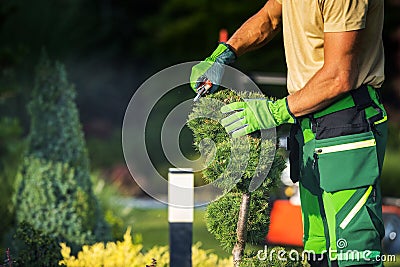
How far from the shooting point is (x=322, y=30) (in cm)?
352

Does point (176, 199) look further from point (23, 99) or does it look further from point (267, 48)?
point (267, 48)

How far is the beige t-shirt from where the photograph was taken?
3350mm

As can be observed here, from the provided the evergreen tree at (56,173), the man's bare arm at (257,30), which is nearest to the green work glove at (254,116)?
the man's bare arm at (257,30)

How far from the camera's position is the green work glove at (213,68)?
3705mm

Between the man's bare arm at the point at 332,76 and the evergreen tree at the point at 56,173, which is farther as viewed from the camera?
the evergreen tree at the point at 56,173

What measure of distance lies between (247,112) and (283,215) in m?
3.35

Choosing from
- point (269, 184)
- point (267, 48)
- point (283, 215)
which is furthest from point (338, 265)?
point (267, 48)

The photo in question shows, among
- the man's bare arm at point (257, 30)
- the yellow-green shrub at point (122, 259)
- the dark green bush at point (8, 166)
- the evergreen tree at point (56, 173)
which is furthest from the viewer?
the dark green bush at point (8, 166)

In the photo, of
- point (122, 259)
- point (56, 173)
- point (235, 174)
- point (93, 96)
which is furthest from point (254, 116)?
point (93, 96)

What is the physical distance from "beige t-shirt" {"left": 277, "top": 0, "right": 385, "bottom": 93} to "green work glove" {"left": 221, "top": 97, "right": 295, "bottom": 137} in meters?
0.24

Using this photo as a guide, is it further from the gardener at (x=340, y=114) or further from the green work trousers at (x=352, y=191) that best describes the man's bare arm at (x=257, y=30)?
the green work trousers at (x=352, y=191)

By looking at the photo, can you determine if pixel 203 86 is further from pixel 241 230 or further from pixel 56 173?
pixel 56 173

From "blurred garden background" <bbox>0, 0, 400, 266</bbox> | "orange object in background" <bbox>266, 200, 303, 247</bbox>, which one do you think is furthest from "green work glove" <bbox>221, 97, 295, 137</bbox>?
"orange object in background" <bbox>266, 200, 303, 247</bbox>

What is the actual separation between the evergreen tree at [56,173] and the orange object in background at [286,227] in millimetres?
1478
